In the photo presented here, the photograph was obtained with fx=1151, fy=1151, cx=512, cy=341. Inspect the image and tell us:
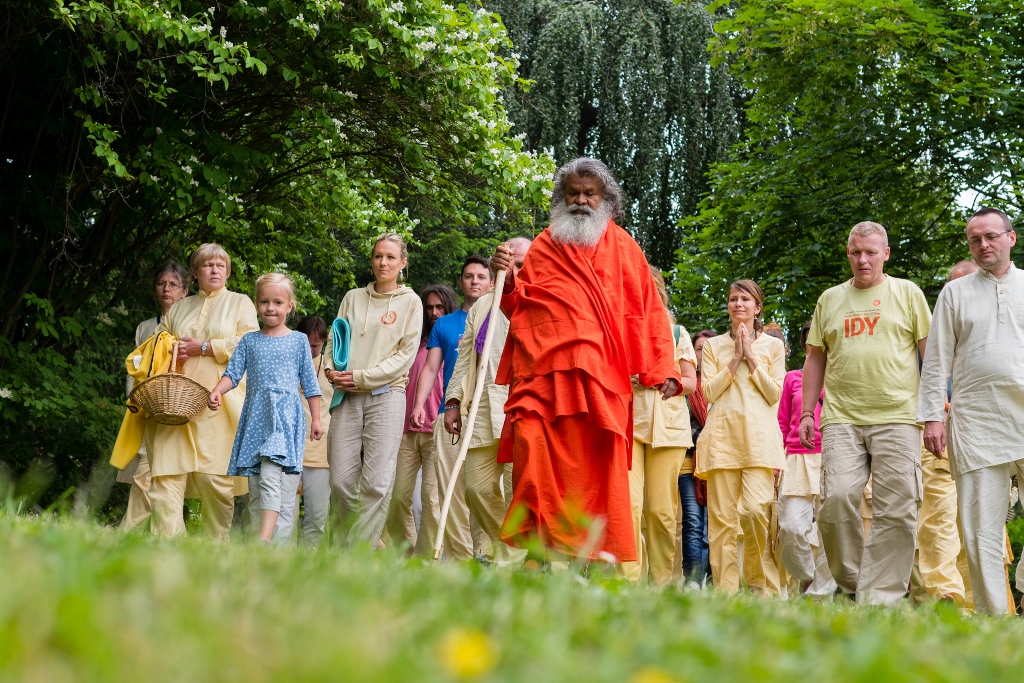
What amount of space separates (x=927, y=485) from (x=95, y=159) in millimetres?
8521

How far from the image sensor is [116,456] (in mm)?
9039

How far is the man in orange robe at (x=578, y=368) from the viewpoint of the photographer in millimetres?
6551

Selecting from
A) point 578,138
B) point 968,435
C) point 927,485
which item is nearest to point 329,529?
point 968,435

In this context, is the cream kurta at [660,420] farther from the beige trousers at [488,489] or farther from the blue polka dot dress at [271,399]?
the blue polka dot dress at [271,399]

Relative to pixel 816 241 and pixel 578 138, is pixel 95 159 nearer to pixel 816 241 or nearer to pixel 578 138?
pixel 816 241

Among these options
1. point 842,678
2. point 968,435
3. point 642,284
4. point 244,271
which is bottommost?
point 842,678

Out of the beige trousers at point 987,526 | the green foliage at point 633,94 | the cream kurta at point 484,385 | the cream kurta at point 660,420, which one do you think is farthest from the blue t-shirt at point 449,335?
the green foliage at point 633,94

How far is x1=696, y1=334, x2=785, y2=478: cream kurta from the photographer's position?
9508 mm

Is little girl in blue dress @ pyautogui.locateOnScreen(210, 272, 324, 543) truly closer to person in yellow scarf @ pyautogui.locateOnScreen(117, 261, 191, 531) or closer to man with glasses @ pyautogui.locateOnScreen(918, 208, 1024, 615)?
person in yellow scarf @ pyautogui.locateOnScreen(117, 261, 191, 531)

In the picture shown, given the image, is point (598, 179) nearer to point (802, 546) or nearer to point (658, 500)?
point (658, 500)

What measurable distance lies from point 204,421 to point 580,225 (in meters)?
3.57

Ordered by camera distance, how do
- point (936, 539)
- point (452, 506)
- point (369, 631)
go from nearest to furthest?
1. point (369, 631)
2. point (936, 539)
3. point (452, 506)

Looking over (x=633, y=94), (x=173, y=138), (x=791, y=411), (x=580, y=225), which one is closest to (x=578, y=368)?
(x=580, y=225)

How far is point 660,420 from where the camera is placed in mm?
8570
